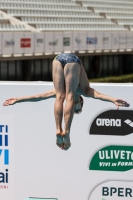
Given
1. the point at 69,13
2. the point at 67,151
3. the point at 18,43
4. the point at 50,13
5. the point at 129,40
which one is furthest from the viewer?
the point at 69,13

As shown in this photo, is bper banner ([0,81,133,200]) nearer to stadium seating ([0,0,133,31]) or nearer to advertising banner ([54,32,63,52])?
stadium seating ([0,0,133,31])

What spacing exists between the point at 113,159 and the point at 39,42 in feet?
80.5

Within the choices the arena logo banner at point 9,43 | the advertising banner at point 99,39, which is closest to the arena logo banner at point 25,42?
the arena logo banner at point 9,43

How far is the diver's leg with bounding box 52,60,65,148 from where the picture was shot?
4230 mm

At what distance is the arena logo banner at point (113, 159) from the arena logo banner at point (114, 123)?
13 cm

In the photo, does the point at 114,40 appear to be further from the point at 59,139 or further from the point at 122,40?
the point at 59,139

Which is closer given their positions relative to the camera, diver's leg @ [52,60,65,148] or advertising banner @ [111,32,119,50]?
diver's leg @ [52,60,65,148]

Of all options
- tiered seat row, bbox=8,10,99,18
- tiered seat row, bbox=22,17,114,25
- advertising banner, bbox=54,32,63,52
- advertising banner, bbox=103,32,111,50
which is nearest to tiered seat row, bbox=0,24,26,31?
tiered seat row, bbox=22,17,114,25

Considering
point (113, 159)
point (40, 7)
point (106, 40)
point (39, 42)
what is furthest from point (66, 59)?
point (40, 7)

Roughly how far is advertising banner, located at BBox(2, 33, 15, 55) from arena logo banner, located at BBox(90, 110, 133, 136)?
2203cm

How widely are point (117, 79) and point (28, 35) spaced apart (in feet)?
26.7

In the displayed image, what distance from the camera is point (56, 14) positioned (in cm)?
3562

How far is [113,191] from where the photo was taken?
446 cm

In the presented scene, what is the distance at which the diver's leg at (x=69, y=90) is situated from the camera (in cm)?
421
